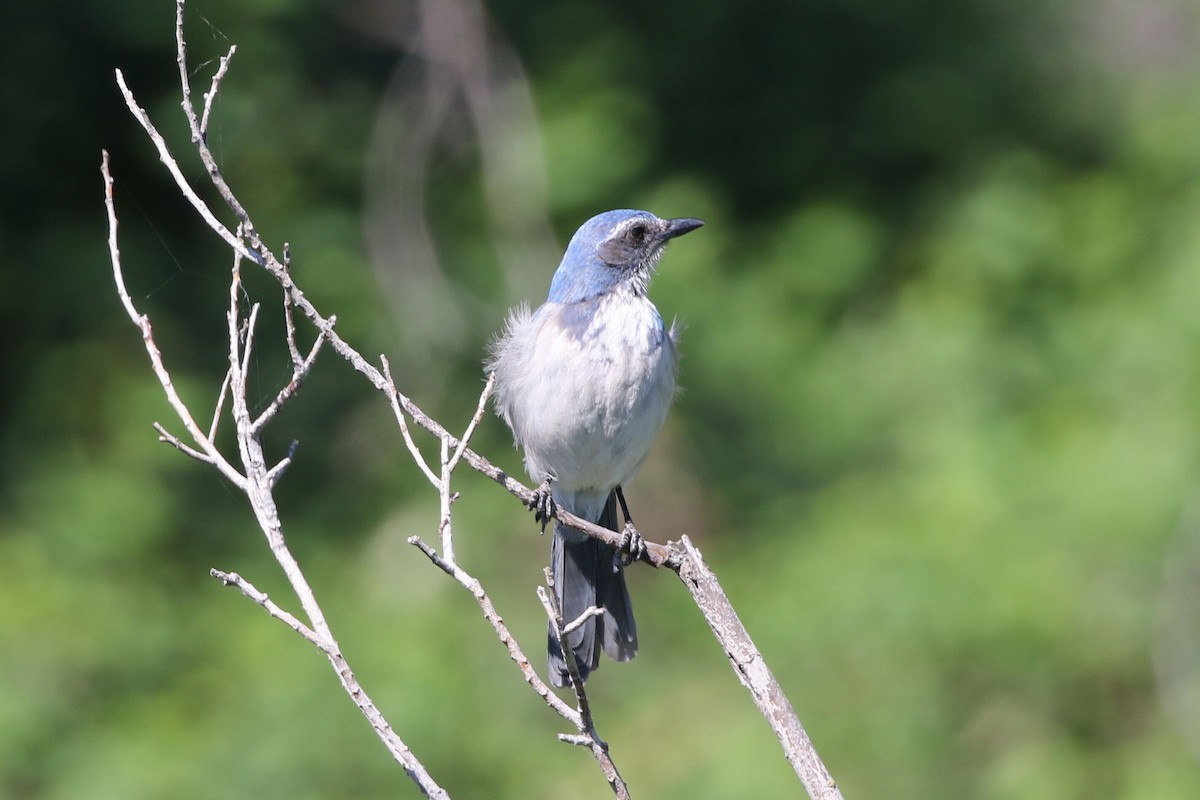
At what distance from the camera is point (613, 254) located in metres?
5.11

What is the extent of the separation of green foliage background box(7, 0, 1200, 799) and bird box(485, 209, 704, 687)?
6.39 ft

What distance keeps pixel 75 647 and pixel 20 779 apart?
90 cm

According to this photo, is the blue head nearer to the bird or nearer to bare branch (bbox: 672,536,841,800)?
the bird

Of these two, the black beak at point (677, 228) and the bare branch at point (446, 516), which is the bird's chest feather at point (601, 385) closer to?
the black beak at point (677, 228)

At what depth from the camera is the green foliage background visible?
6.71 meters

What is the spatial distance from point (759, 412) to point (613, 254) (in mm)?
3849

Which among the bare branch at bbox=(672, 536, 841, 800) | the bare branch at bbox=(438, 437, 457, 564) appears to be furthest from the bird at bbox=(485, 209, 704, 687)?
the bare branch at bbox=(438, 437, 457, 564)

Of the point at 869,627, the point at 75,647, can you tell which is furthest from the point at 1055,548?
the point at 75,647

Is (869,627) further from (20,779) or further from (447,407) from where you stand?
(20,779)

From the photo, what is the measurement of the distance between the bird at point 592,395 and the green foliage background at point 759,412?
76.7 inches

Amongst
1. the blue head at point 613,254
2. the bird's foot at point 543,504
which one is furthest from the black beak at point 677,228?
the bird's foot at point 543,504

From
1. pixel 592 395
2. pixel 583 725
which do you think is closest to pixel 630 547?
pixel 592 395

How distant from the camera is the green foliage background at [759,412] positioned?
6715 millimetres

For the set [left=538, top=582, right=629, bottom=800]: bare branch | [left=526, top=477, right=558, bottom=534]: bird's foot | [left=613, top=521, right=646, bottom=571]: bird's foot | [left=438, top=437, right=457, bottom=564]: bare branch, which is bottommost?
[left=538, top=582, right=629, bottom=800]: bare branch
